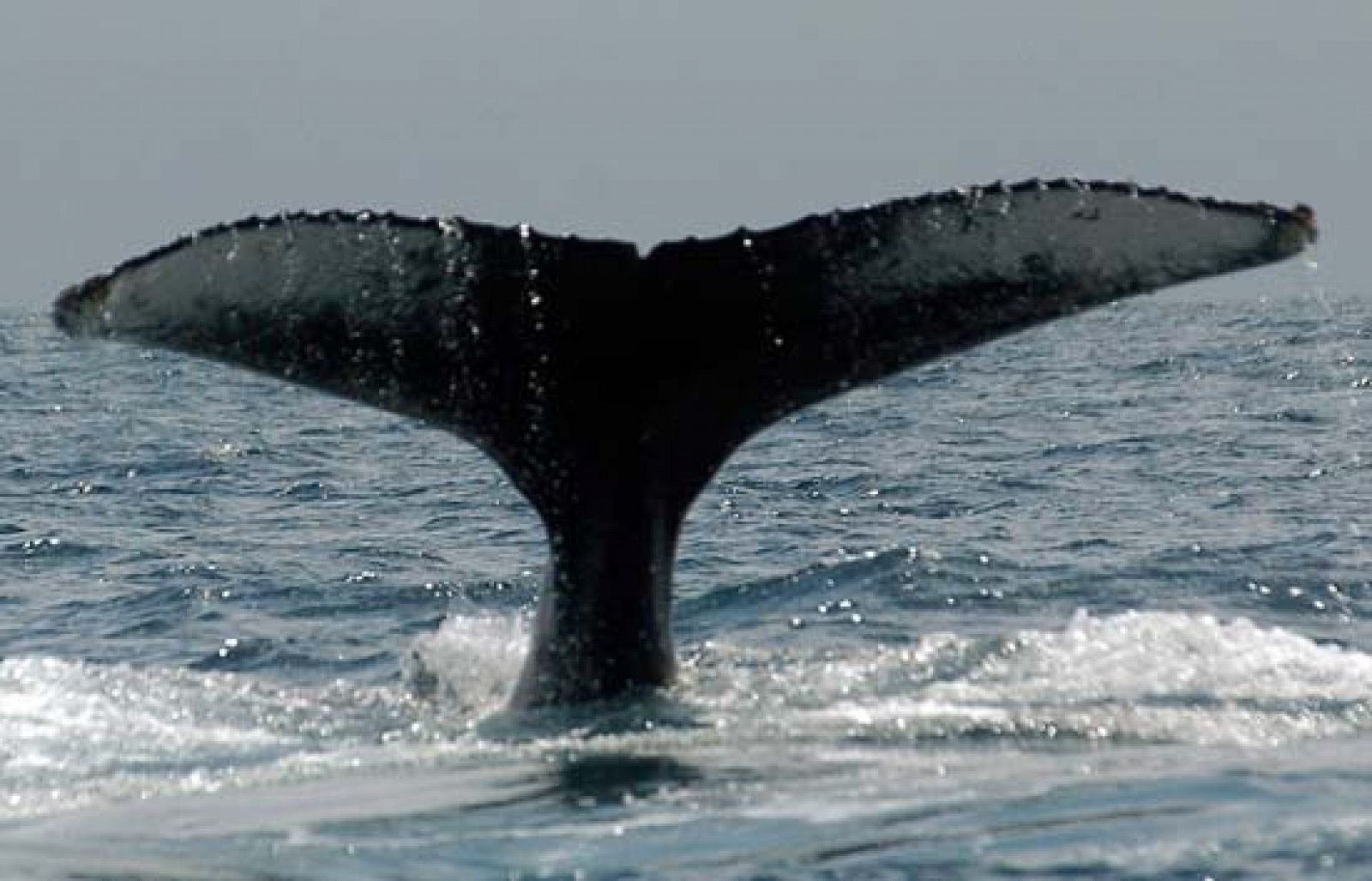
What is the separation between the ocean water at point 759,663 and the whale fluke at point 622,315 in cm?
50

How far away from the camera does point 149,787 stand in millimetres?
7961

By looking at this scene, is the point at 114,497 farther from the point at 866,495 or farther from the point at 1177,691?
the point at 1177,691

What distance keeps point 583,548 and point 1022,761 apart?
145 centimetres

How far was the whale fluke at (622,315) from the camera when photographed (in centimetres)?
769

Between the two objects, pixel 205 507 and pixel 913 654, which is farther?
pixel 205 507

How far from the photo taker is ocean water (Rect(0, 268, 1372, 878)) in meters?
6.79

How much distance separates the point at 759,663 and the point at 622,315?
2104 millimetres

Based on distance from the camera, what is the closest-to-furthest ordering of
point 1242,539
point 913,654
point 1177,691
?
1. point 1177,691
2. point 913,654
3. point 1242,539

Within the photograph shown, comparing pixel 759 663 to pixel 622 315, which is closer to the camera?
pixel 622 315

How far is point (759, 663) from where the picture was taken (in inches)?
387

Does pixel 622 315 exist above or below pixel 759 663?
above

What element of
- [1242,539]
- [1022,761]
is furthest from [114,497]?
[1022,761]

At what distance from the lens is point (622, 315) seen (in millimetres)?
8039

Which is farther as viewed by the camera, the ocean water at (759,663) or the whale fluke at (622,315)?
the whale fluke at (622,315)
